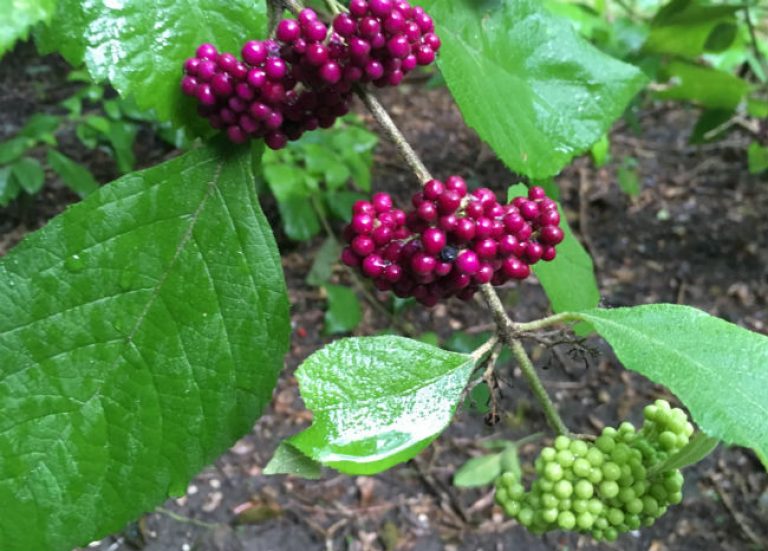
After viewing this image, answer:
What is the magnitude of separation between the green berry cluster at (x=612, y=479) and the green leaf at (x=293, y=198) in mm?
1614

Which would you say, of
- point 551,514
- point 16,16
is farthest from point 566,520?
point 16,16

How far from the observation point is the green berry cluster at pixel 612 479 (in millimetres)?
737

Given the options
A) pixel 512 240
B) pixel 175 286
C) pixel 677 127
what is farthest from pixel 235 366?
pixel 677 127

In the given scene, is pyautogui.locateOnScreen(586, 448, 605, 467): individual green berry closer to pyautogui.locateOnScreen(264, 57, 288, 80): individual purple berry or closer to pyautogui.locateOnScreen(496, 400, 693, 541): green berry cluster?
pyautogui.locateOnScreen(496, 400, 693, 541): green berry cluster

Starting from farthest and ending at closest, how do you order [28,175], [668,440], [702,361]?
1. [28,175]
2. [668,440]
3. [702,361]

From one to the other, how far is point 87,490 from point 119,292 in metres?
0.20

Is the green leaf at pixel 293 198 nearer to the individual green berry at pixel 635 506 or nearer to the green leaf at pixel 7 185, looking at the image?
the green leaf at pixel 7 185

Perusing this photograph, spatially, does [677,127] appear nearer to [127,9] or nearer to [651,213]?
[651,213]

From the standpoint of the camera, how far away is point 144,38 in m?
0.75

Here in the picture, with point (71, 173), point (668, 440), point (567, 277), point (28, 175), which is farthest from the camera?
point (71, 173)

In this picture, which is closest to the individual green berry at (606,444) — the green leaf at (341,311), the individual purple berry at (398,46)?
the individual purple berry at (398,46)

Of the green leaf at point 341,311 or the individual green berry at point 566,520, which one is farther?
the green leaf at point 341,311

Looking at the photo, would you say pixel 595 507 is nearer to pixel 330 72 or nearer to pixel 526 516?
pixel 526 516

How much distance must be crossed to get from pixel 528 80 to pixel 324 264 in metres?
1.41
